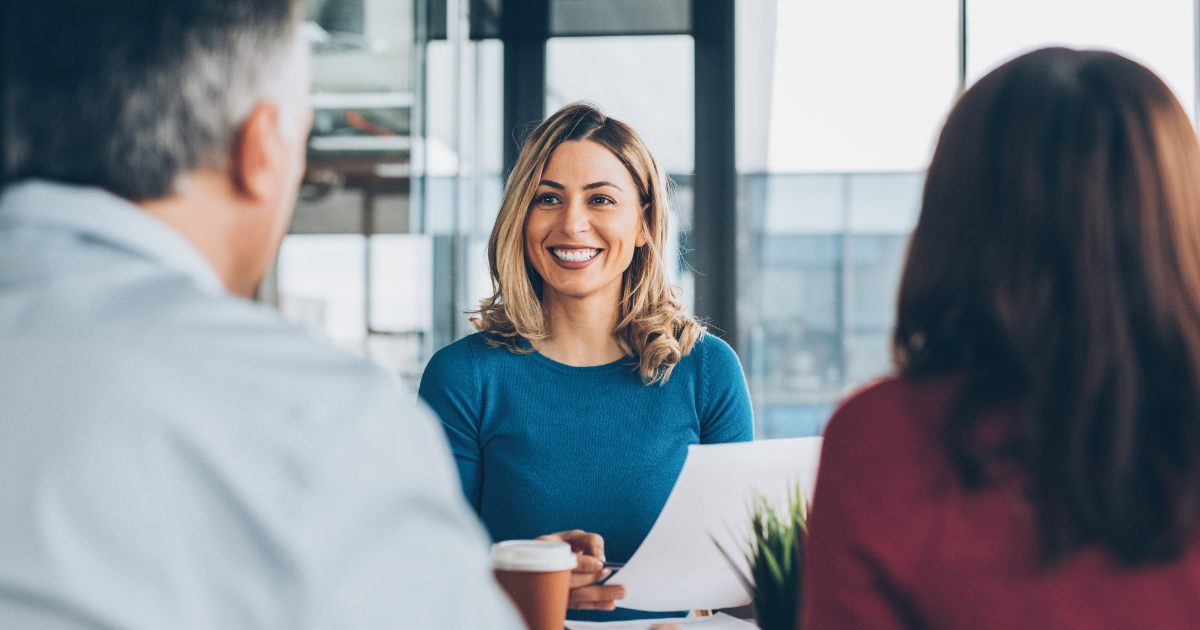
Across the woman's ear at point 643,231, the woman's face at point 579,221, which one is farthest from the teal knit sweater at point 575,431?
the woman's ear at point 643,231

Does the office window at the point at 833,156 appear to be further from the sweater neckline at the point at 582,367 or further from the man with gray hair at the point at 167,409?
the man with gray hair at the point at 167,409

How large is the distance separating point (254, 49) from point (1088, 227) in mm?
650

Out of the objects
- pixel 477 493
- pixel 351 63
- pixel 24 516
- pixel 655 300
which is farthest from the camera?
pixel 351 63

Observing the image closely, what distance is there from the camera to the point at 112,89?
0.57 metres

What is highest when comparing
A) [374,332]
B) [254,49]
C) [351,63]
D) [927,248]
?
[351,63]

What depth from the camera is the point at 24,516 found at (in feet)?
1.49

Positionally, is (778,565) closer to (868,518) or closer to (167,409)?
(868,518)

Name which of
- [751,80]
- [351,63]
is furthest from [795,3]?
[351,63]

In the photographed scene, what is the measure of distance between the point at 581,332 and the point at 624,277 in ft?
0.61

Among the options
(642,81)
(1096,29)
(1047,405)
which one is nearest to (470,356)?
(1047,405)

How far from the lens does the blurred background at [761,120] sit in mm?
3229

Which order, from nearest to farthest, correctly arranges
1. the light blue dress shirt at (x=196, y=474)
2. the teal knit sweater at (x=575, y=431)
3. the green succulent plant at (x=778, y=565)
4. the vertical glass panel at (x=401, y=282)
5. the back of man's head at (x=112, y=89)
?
the light blue dress shirt at (x=196, y=474) → the back of man's head at (x=112, y=89) → the green succulent plant at (x=778, y=565) → the teal knit sweater at (x=575, y=431) → the vertical glass panel at (x=401, y=282)

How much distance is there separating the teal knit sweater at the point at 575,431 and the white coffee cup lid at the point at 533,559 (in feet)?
2.07

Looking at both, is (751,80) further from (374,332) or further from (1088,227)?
(1088,227)
